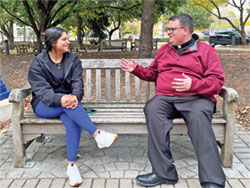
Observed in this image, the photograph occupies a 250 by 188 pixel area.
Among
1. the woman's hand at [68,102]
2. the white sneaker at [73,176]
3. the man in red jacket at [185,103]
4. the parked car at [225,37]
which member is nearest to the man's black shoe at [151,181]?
the man in red jacket at [185,103]

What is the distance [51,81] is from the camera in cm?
340

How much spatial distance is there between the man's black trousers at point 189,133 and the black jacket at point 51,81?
3.03 feet

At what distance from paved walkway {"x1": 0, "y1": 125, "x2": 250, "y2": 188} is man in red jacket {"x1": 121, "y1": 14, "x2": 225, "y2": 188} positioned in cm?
27

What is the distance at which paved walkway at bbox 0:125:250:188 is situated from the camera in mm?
3076

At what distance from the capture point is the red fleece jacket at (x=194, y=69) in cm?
306

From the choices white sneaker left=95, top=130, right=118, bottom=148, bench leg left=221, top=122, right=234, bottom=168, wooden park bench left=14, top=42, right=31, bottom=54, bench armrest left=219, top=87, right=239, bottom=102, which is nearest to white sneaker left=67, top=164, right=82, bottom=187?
white sneaker left=95, top=130, right=118, bottom=148

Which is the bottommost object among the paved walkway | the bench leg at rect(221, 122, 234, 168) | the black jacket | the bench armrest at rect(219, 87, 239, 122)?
the paved walkway

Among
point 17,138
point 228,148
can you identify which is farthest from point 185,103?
point 17,138

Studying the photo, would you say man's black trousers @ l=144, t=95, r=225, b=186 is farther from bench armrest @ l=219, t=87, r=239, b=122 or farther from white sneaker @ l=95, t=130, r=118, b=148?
white sneaker @ l=95, t=130, r=118, b=148

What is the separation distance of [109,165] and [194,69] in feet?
4.90

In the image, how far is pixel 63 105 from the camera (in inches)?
123

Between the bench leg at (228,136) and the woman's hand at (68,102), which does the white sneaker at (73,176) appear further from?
the bench leg at (228,136)

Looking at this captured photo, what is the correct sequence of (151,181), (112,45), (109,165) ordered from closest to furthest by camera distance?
(151,181)
(109,165)
(112,45)

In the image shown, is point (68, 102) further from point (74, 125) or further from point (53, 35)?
point (53, 35)
